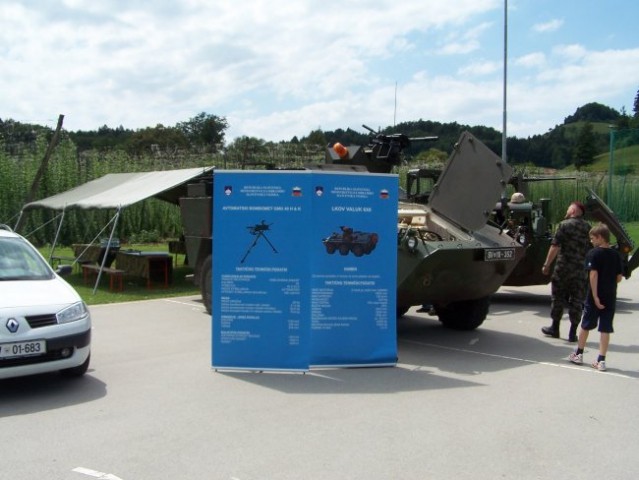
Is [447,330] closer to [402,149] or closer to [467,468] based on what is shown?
[402,149]

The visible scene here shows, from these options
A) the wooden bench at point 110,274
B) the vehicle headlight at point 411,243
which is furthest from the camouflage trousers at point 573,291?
the wooden bench at point 110,274

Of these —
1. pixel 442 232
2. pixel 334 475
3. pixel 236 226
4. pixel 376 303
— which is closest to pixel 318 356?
pixel 376 303

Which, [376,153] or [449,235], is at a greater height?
[376,153]

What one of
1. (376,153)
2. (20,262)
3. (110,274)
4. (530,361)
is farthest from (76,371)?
(110,274)

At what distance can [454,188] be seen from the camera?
894 centimetres

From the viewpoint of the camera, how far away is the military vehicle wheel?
945cm

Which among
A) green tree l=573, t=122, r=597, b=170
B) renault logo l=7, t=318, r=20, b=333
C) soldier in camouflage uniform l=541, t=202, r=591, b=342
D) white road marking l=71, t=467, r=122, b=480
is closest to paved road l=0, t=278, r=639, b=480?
white road marking l=71, t=467, r=122, b=480

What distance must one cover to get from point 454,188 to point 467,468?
5.02 metres

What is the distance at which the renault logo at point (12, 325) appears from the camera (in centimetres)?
578

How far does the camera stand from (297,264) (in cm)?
695

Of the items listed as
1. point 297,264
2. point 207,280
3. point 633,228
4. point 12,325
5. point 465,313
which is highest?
point 297,264

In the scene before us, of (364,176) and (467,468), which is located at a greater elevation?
(364,176)

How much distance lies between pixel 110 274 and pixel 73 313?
8183mm

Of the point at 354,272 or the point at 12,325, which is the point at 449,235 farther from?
the point at 12,325
